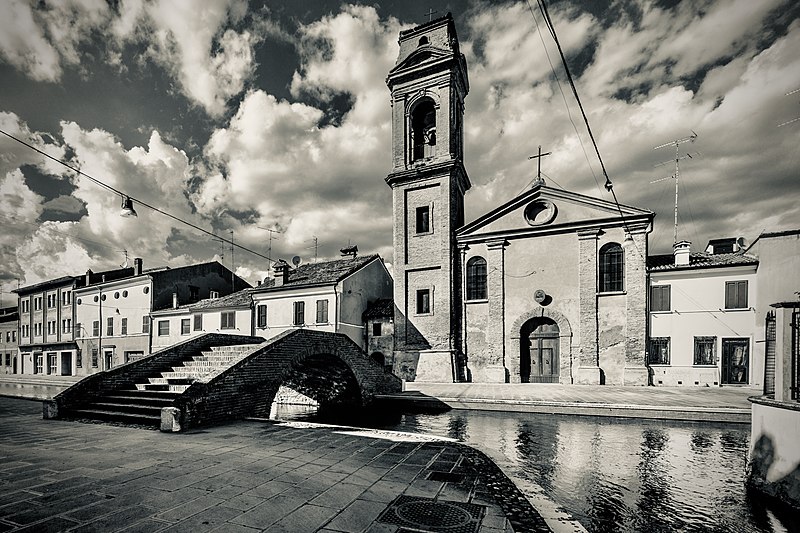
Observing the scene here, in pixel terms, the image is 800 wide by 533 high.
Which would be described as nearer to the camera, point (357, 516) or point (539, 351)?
point (357, 516)

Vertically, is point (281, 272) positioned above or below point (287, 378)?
above

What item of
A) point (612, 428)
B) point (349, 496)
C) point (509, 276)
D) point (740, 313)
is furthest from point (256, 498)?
point (740, 313)

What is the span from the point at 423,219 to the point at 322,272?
28.6 ft

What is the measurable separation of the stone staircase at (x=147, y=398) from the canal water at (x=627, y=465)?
4750 millimetres

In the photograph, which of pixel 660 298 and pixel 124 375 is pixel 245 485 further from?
pixel 660 298

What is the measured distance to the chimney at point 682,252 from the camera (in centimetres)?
1906

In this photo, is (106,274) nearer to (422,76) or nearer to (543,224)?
(422,76)

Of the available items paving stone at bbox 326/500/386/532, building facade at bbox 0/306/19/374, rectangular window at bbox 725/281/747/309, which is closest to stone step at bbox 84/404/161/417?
paving stone at bbox 326/500/386/532

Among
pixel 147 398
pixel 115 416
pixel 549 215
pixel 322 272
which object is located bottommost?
pixel 115 416

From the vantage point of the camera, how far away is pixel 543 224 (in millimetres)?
20609

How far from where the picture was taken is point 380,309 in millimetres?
25578

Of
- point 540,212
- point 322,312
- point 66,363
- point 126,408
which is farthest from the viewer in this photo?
point 66,363

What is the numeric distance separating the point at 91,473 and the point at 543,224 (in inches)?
794

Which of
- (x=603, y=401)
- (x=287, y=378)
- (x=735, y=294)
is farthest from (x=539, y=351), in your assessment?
(x=287, y=378)
